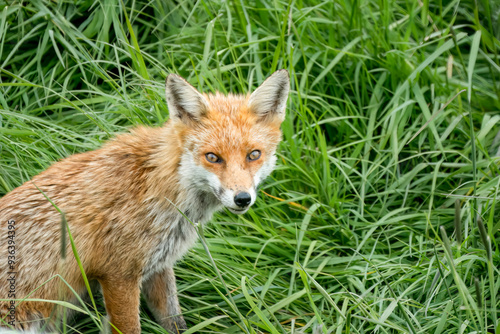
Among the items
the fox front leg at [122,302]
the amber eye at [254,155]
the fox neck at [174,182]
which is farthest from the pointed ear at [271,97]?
the fox front leg at [122,302]

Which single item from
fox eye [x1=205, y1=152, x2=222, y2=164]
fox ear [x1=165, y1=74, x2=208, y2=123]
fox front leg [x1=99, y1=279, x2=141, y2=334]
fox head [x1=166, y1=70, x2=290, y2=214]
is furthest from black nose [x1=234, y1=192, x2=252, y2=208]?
fox front leg [x1=99, y1=279, x2=141, y2=334]

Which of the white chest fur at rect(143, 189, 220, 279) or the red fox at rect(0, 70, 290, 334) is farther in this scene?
the white chest fur at rect(143, 189, 220, 279)

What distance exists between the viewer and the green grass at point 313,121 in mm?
4070

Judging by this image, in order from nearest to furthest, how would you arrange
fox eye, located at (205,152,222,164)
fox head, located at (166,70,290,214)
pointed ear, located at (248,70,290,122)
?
1. fox head, located at (166,70,290,214)
2. fox eye, located at (205,152,222,164)
3. pointed ear, located at (248,70,290,122)

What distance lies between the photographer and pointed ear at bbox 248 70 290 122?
12.3ft

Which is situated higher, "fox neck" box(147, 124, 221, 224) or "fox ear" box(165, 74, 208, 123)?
"fox ear" box(165, 74, 208, 123)

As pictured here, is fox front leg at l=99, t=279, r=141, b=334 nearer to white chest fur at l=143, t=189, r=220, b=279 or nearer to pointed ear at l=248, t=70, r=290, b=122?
white chest fur at l=143, t=189, r=220, b=279

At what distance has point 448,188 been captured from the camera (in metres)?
4.81

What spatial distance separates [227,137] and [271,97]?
51cm

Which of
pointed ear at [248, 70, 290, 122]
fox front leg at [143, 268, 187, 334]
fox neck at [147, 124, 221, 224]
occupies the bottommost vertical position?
fox front leg at [143, 268, 187, 334]

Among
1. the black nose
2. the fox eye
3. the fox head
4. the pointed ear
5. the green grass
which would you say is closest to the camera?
the black nose

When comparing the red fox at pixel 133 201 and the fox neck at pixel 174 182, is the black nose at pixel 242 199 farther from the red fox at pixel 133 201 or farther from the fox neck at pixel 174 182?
the fox neck at pixel 174 182

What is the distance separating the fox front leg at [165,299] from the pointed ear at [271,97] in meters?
1.33

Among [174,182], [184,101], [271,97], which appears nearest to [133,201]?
[174,182]
